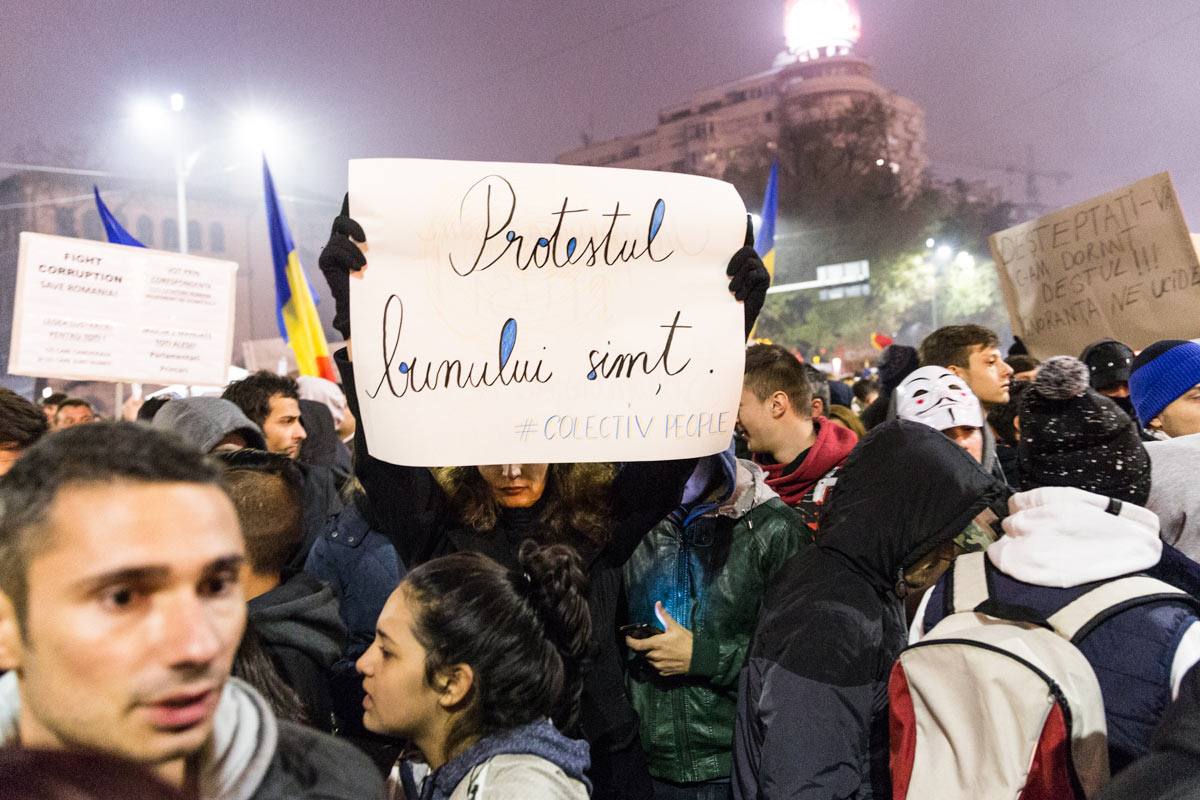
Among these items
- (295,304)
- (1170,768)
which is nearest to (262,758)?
(1170,768)

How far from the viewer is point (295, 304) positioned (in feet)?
24.6

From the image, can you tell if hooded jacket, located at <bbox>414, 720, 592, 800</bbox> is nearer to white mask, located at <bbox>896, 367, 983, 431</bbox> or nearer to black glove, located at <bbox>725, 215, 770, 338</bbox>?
black glove, located at <bbox>725, 215, 770, 338</bbox>

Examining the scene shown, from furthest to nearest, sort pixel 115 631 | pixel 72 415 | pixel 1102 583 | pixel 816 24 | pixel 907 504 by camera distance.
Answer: pixel 816 24, pixel 72 415, pixel 907 504, pixel 1102 583, pixel 115 631

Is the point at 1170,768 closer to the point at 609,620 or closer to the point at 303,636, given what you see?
the point at 609,620

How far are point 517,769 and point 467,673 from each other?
0.81 ft

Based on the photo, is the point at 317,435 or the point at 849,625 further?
the point at 317,435

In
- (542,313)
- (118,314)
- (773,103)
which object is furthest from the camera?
(773,103)

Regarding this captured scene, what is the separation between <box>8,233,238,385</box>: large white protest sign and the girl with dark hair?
13.1ft

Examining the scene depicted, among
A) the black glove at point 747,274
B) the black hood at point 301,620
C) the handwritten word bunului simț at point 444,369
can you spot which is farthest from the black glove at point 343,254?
the black glove at point 747,274

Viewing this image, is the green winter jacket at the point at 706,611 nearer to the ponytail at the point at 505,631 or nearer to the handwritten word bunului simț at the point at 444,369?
the ponytail at the point at 505,631

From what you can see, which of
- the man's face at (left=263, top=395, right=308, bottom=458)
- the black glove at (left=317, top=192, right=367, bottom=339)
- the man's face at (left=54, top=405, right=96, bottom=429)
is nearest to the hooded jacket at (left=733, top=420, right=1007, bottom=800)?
the black glove at (left=317, top=192, right=367, bottom=339)

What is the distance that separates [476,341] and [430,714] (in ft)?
2.83

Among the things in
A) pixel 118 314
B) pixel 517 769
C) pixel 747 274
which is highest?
pixel 118 314

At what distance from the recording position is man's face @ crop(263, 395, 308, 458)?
453 cm
